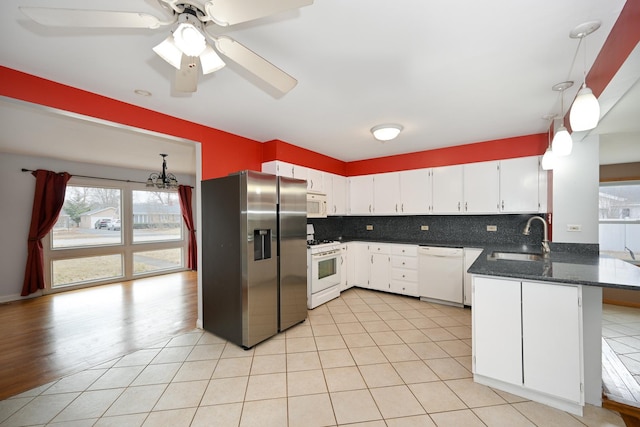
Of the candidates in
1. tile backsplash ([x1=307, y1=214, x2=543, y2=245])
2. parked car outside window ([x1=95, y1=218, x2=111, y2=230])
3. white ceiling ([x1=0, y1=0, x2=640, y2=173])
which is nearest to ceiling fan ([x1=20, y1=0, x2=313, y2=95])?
white ceiling ([x1=0, y1=0, x2=640, y2=173])

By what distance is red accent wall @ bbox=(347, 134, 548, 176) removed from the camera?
350 centimetres

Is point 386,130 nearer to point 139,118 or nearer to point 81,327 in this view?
point 139,118

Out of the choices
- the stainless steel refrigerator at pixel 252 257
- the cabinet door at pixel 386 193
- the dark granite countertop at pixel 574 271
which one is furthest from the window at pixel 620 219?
the stainless steel refrigerator at pixel 252 257

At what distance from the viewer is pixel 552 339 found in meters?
1.72

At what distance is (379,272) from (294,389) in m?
2.70

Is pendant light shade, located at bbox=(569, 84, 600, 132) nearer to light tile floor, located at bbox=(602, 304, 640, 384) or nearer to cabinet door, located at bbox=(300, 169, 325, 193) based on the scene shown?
light tile floor, located at bbox=(602, 304, 640, 384)

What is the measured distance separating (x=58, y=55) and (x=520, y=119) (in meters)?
4.30

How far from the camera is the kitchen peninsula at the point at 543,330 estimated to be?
167cm

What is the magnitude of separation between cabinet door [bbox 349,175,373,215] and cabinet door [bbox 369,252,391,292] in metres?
0.85

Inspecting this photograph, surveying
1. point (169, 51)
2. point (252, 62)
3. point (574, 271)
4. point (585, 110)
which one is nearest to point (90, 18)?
point (169, 51)

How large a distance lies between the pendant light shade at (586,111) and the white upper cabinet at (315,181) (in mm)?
3036

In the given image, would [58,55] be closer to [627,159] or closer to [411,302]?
[411,302]

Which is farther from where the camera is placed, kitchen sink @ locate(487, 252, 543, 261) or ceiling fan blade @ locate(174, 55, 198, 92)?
kitchen sink @ locate(487, 252, 543, 261)

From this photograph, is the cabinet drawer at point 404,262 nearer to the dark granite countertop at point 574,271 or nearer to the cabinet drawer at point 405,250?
the cabinet drawer at point 405,250
